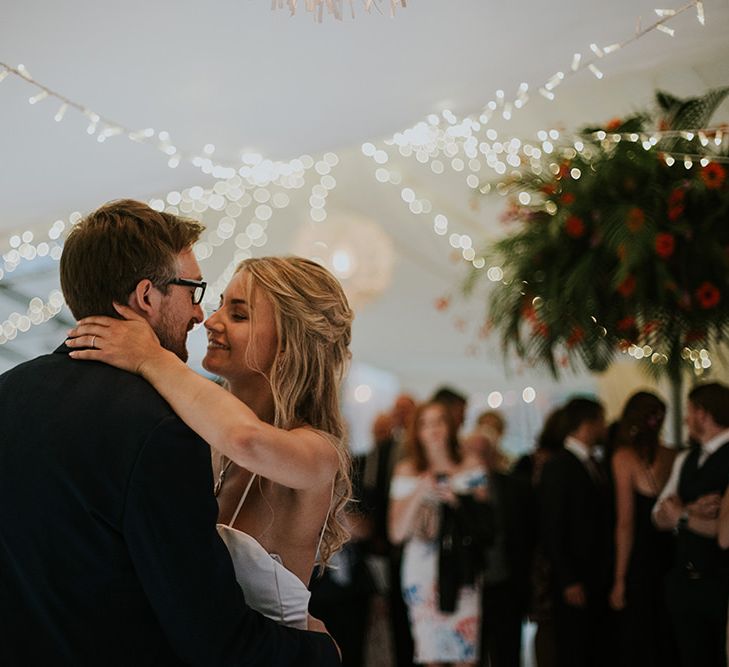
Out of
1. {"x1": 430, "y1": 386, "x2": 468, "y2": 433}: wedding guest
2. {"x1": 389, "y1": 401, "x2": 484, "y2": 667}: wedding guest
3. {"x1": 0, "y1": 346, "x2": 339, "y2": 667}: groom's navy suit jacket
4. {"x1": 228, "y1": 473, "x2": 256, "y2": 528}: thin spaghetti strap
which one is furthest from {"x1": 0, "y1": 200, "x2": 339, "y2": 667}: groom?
{"x1": 430, "y1": 386, "x2": 468, "y2": 433}: wedding guest

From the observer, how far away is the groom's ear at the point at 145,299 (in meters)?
1.82

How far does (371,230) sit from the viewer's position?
6.47 m

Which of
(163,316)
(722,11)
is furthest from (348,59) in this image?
(163,316)

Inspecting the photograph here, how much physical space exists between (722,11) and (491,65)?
73 cm

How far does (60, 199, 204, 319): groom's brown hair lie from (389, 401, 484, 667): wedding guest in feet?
10.1

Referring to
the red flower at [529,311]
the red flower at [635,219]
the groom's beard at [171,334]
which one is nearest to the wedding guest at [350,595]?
the red flower at [529,311]

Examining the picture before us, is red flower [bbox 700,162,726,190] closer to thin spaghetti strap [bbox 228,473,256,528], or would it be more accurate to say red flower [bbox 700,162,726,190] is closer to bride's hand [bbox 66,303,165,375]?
thin spaghetti strap [bbox 228,473,256,528]

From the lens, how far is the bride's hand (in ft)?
5.80

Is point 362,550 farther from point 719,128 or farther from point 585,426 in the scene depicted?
point 719,128

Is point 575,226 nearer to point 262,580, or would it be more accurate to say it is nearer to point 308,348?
point 308,348

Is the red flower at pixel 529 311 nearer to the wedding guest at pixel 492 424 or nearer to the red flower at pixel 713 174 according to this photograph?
the red flower at pixel 713 174

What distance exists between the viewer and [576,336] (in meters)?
4.07

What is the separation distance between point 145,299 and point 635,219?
2.39 metres

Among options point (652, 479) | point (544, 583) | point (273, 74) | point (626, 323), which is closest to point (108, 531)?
point (273, 74)
